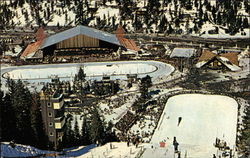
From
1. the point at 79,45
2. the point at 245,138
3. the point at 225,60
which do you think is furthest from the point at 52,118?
the point at 79,45

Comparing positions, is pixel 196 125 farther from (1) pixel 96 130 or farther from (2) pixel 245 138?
(1) pixel 96 130

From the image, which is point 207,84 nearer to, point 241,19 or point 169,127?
point 169,127

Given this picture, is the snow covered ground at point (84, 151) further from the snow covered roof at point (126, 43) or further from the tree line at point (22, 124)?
the snow covered roof at point (126, 43)

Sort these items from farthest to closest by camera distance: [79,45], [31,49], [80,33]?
[31,49], [79,45], [80,33]

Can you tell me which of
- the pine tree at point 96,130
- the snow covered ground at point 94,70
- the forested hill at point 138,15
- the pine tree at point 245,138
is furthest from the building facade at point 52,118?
the forested hill at point 138,15

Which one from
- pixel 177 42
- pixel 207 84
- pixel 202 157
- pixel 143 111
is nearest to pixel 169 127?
pixel 143 111

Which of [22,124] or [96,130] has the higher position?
[22,124]

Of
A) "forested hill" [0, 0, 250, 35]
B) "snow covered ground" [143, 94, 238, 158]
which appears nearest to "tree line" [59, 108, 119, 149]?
"snow covered ground" [143, 94, 238, 158]
